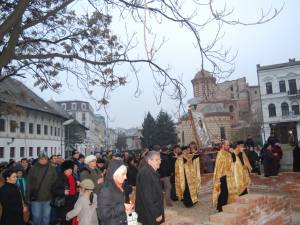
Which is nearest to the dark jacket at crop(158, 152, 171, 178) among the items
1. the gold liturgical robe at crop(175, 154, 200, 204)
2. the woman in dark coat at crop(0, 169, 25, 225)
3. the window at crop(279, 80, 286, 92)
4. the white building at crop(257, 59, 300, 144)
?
the gold liturgical robe at crop(175, 154, 200, 204)

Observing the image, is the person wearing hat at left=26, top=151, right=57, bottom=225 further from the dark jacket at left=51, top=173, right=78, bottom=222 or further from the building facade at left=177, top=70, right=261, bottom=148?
the building facade at left=177, top=70, right=261, bottom=148

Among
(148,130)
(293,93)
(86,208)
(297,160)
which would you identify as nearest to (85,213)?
(86,208)

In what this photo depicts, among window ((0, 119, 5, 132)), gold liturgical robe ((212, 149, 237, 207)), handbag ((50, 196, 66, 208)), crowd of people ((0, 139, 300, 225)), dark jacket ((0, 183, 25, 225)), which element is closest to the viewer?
crowd of people ((0, 139, 300, 225))

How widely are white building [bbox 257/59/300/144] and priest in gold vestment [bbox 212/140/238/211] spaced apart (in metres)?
49.8

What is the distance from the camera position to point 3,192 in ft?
20.2

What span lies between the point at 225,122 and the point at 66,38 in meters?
70.8

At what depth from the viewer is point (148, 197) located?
17.6 feet

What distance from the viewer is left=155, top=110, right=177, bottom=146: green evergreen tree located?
2317 inches

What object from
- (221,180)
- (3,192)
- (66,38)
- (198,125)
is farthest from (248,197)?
(198,125)

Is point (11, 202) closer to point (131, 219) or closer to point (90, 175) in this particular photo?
point (90, 175)

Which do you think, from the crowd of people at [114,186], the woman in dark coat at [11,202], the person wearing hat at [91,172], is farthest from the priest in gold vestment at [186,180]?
the woman in dark coat at [11,202]

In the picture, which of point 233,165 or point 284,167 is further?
point 284,167

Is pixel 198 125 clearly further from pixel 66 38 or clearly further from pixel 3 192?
pixel 3 192

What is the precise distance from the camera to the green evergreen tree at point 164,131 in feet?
193
